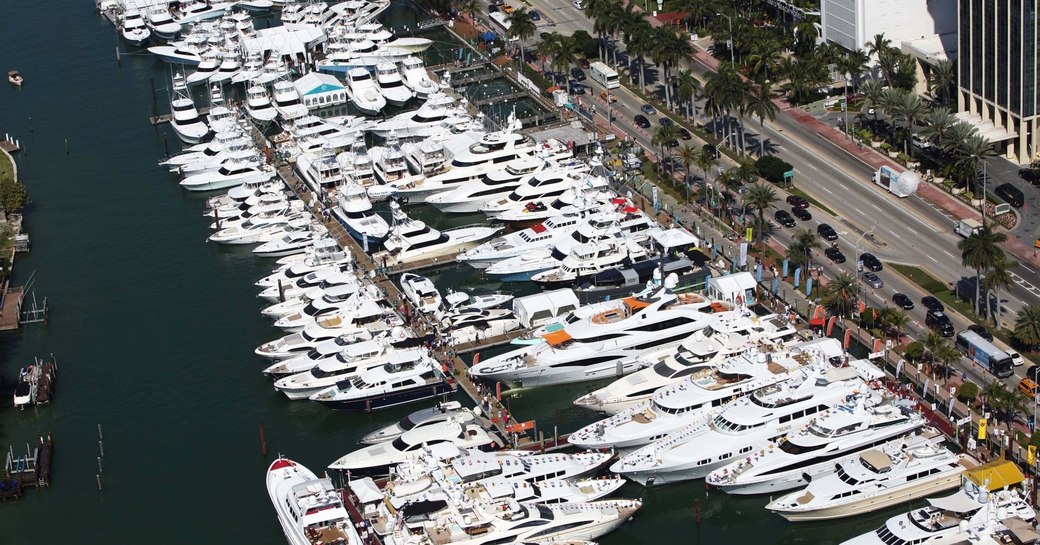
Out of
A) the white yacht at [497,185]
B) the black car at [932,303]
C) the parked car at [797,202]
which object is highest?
the white yacht at [497,185]

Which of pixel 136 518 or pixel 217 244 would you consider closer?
pixel 136 518

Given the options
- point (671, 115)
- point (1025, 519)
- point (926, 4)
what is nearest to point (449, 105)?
point (671, 115)

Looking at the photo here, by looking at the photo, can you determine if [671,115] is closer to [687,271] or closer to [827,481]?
[687,271]

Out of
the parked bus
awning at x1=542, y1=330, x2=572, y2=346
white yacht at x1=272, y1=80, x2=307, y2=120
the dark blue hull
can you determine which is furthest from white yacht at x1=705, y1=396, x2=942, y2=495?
white yacht at x1=272, y1=80, x2=307, y2=120

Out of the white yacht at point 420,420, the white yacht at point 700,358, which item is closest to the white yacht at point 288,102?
the white yacht at point 700,358

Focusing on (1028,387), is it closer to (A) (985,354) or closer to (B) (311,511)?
(A) (985,354)

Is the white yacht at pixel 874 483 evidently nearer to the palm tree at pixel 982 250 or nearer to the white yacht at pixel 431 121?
the palm tree at pixel 982 250

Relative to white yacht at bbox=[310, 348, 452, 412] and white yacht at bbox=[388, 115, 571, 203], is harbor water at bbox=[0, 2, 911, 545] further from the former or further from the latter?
white yacht at bbox=[388, 115, 571, 203]
